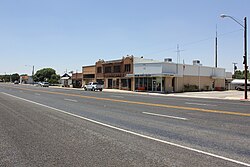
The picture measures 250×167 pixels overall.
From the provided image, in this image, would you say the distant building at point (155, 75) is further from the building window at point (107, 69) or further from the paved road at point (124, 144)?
the paved road at point (124, 144)

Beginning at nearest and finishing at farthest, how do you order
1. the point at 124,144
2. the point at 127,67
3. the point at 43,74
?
the point at 124,144 < the point at 127,67 < the point at 43,74

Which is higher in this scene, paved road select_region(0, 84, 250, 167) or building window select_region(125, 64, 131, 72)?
building window select_region(125, 64, 131, 72)

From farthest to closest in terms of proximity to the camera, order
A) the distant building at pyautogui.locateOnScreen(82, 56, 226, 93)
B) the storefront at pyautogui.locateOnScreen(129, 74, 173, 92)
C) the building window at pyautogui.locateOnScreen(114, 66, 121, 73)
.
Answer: the building window at pyautogui.locateOnScreen(114, 66, 121, 73), the distant building at pyautogui.locateOnScreen(82, 56, 226, 93), the storefront at pyautogui.locateOnScreen(129, 74, 173, 92)

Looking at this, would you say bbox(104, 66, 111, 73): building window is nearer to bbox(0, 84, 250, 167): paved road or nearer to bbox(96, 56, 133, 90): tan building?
bbox(96, 56, 133, 90): tan building

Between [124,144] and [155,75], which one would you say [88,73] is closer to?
[155,75]

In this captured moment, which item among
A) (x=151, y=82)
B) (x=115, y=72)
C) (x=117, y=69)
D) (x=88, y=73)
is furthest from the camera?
(x=88, y=73)

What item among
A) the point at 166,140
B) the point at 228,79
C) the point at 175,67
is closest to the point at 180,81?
the point at 175,67

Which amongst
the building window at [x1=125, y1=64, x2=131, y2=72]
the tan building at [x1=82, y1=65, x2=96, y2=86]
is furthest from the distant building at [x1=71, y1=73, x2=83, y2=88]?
the building window at [x1=125, y1=64, x2=131, y2=72]

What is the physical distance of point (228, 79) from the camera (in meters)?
73.5

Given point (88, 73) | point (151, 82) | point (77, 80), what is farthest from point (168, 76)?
point (77, 80)

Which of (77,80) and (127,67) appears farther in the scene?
(77,80)

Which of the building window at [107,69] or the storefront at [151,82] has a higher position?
the building window at [107,69]

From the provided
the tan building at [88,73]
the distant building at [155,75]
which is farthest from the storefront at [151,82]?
the tan building at [88,73]

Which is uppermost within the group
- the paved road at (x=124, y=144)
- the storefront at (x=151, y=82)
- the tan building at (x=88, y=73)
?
the tan building at (x=88, y=73)
